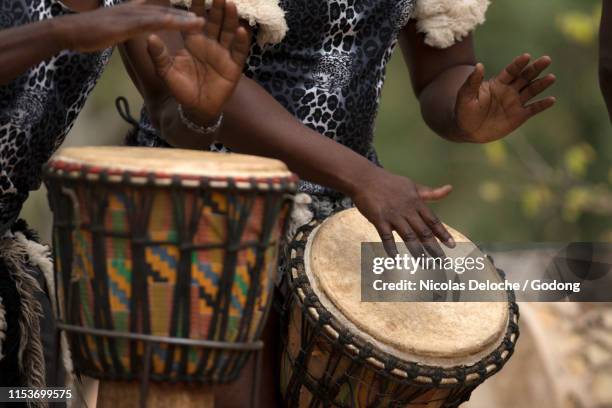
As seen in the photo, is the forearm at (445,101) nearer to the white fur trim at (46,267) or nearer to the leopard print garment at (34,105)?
the leopard print garment at (34,105)

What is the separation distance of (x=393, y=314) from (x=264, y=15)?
82 centimetres

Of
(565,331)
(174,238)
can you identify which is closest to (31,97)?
(174,238)

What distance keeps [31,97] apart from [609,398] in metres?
2.68

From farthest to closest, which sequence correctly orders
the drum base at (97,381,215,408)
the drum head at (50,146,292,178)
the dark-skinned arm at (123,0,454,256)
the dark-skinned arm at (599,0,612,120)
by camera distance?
the dark-skinned arm at (599,0,612,120), the dark-skinned arm at (123,0,454,256), the drum base at (97,381,215,408), the drum head at (50,146,292,178)

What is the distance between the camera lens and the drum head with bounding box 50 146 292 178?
2225 mm

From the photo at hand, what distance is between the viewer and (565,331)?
4.29m

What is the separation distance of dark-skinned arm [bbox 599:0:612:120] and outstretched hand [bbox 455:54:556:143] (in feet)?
1.02

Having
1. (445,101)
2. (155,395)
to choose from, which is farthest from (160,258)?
(445,101)

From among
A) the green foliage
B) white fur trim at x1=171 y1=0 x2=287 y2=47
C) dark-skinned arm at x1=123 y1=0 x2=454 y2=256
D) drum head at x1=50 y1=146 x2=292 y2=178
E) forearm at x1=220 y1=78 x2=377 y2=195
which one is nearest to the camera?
drum head at x1=50 y1=146 x2=292 y2=178

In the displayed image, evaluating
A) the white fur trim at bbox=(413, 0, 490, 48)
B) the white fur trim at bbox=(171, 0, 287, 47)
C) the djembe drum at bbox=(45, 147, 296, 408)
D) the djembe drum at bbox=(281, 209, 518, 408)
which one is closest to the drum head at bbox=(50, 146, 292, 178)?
the djembe drum at bbox=(45, 147, 296, 408)

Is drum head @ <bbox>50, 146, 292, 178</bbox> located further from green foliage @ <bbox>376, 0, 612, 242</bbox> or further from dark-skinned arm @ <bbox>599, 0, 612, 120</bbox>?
green foliage @ <bbox>376, 0, 612, 242</bbox>

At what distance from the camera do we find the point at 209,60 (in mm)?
2480

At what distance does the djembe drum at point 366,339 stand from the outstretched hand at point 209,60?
1.70 ft

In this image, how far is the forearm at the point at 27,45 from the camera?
2.28 m
